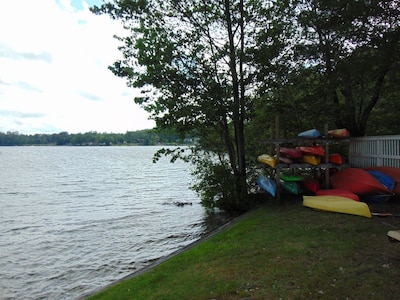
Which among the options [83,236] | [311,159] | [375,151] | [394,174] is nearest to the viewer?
[394,174]

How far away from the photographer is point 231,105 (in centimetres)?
1182

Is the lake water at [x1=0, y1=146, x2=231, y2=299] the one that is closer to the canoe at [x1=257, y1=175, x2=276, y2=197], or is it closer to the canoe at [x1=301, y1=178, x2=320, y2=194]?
the canoe at [x1=257, y1=175, x2=276, y2=197]

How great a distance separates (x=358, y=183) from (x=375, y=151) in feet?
5.23

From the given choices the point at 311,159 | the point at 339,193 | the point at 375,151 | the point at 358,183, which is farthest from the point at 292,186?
the point at 375,151

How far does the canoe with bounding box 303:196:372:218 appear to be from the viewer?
8.09 metres

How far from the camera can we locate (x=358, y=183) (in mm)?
9945

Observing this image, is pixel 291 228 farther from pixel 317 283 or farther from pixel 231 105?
pixel 231 105

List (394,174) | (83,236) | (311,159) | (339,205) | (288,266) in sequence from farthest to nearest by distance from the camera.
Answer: (83,236) < (311,159) < (394,174) < (339,205) < (288,266)

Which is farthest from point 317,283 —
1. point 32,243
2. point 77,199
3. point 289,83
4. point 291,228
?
point 77,199

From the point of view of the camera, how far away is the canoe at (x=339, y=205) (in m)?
8.09

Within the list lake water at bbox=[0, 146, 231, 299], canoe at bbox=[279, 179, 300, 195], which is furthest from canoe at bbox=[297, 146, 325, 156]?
lake water at bbox=[0, 146, 231, 299]

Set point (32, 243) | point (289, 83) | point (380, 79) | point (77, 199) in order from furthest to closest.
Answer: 1. point (77, 199)
2. point (289, 83)
3. point (32, 243)
4. point (380, 79)

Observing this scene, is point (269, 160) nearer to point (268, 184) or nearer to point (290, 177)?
point (268, 184)

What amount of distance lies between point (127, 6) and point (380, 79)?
888 centimetres
